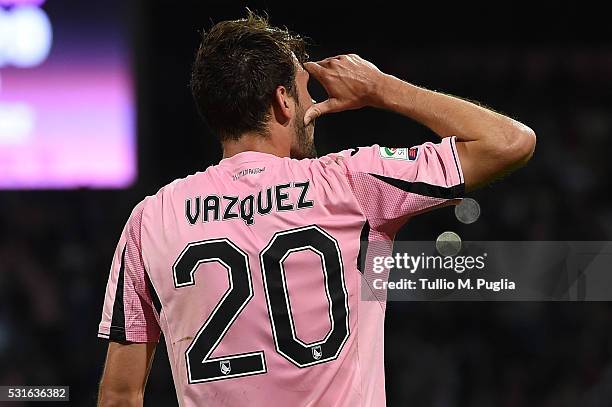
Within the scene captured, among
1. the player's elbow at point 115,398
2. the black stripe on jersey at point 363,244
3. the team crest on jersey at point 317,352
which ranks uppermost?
the black stripe on jersey at point 363,244

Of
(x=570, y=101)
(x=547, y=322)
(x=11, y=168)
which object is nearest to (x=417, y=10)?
(x=570, y=101)

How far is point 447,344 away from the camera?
3617 millimetres

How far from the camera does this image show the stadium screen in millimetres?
4191

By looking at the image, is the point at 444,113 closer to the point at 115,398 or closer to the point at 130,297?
the point at 130,297

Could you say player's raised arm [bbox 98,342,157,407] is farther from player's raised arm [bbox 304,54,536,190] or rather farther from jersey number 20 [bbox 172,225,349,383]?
player's raised arm [bbox 304,54,536,190]

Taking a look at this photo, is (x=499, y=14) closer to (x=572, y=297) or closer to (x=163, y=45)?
(x=163, y=45)

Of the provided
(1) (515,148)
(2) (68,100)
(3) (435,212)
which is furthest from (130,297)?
(2) (68,100)

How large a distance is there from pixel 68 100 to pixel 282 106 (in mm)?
2964

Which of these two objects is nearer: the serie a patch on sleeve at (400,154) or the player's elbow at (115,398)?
the serie a patch on sleeve at (400,154)

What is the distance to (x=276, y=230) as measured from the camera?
1.46m

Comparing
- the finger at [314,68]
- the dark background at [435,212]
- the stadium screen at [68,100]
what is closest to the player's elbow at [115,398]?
the finger at [314,68]

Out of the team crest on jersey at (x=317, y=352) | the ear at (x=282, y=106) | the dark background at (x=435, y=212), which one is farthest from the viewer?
the dark background at (x=435, y=212)

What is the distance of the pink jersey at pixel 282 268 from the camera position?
56.6 inches

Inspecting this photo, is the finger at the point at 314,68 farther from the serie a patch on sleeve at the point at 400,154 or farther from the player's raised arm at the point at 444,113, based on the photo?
the serie a patch on sleeve at the point at 400,154
